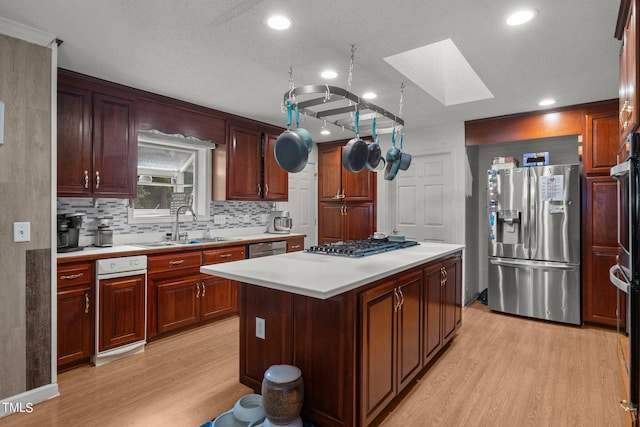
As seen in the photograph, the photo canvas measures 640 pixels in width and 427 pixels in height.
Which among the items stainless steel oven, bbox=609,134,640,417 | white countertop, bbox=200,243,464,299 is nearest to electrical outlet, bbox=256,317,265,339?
white countertop, bbox=200,243,464,299

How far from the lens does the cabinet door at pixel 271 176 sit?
4.63m

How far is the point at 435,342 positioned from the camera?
2.80 m

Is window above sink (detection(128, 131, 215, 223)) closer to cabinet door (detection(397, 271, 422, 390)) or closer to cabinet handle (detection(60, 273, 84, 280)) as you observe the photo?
cabinet handle (detection(60, 273, 84, 280))

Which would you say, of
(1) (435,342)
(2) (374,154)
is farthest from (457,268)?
(2) (374,154)

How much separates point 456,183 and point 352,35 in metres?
2.91

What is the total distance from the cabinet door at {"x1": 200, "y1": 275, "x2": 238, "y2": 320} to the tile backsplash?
806 millimetres

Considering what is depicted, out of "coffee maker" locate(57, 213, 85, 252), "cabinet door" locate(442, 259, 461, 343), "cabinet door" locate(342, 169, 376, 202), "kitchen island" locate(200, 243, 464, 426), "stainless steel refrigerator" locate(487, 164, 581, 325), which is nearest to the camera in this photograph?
"kitchen island" locate(200, 243, 464, 426)

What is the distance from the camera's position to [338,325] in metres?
1.85

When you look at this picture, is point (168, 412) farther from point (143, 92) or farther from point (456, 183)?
point (456, 183)

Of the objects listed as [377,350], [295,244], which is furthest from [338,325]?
[295,244]

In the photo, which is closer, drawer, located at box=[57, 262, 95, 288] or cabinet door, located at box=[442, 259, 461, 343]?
drawer, located at box=[57, 262, 95, 288]

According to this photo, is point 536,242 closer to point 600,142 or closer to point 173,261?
point 600,142

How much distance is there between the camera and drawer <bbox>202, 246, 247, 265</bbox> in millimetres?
3594

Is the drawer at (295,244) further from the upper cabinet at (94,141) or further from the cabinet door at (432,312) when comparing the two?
the cabinet door at (432,312)
